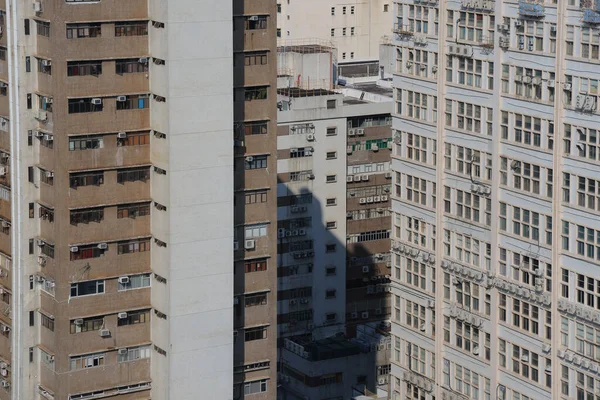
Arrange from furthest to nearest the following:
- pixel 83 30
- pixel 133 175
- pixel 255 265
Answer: pixel 255 265
pixel 133 175
pixel 83 30

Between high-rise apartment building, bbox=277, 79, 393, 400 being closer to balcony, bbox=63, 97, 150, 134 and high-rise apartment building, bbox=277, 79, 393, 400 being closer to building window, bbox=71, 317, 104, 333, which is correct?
building window, bbox=71, 317, 104, 333

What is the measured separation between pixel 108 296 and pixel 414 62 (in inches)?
860

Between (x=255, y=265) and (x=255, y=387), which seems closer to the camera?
(x=255, y=265)

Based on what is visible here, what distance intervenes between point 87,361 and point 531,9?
77.8 feet

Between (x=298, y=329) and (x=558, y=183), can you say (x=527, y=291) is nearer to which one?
(x=558, y=183)

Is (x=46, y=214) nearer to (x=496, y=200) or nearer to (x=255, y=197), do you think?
(x=255, y=197)

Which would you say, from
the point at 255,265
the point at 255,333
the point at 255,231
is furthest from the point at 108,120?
the point at 255,333

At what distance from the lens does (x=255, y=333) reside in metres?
77.1

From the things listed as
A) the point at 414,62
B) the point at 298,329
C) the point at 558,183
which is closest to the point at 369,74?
the point at 298,329

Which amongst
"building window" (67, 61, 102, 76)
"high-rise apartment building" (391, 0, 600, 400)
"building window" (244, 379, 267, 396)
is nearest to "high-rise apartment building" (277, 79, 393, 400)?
"high-rise apartment building" (391, 0, 600, 400)

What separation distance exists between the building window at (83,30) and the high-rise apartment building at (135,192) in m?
0.08

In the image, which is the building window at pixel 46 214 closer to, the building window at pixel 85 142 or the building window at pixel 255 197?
the building window at pixel 85 142

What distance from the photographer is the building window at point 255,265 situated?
76.3 meters

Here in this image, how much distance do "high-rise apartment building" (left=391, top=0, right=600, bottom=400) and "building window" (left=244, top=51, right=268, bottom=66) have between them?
1243 cm
